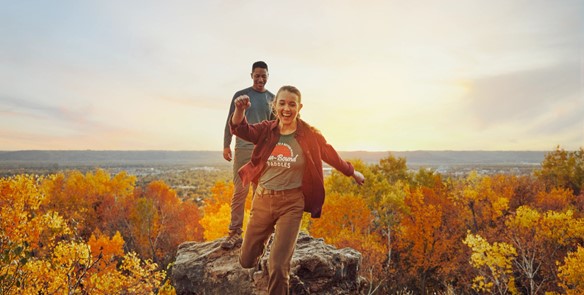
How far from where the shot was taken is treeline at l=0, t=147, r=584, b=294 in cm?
2434

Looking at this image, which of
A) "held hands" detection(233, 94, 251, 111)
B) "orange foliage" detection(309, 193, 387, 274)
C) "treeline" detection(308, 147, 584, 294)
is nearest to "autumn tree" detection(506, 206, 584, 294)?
"treeline" detection(308, 147, 584, 294)

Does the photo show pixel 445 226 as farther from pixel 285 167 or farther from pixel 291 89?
pixel 291 89

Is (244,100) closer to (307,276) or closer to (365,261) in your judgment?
(307,276)

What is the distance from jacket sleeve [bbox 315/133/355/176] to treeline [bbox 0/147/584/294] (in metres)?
11.8

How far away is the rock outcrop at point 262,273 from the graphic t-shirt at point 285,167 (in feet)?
8.05

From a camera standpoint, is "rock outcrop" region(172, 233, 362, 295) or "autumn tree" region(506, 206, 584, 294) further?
"autumn tree" region(506, 206, 584, 294)

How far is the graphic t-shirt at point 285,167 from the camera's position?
504 centimetres

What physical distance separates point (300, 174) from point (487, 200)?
45170 mm

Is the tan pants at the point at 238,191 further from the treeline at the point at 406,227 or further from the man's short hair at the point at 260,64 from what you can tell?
the treeline at the point at 406,227

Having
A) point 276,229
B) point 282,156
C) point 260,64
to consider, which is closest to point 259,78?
point 260,64

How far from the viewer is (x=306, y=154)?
5102 mm

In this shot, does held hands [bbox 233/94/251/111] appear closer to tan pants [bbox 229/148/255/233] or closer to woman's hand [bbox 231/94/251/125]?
woman's hand [bbox 231/94/251/125]

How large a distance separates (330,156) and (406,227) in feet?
124

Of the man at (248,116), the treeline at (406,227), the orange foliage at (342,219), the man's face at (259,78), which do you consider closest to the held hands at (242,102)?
the man at (248,116)
